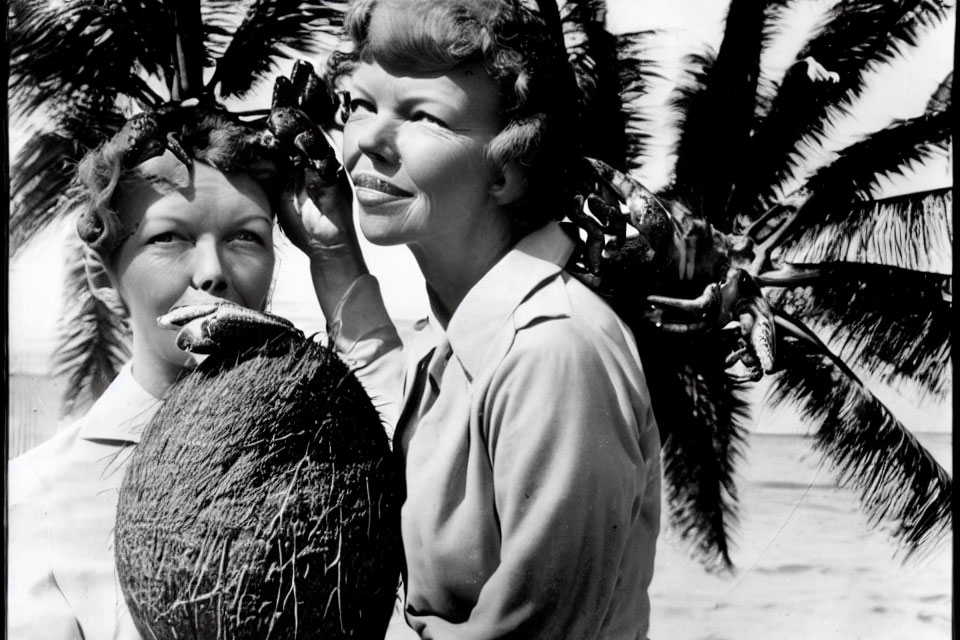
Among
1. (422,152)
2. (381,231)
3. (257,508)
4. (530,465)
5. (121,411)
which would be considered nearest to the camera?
(257,508)

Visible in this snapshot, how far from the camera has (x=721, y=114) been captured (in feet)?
14.2

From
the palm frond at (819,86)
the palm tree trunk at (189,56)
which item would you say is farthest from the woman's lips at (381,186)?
the palm frond at (819,86)

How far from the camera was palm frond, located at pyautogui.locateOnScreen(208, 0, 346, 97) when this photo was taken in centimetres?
441

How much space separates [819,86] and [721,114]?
371mm

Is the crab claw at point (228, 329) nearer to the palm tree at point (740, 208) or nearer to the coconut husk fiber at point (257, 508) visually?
the coconut husk fiber at point (257, 508)

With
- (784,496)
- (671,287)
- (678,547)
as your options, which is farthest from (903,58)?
(678,547)

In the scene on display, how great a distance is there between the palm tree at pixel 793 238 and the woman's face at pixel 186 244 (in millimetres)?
1233

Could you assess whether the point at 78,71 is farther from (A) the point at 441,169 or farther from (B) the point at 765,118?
(B) the point at 765,118

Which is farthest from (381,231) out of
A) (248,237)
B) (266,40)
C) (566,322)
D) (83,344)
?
(83,344)

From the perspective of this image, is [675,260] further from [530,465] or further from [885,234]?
[530,465]

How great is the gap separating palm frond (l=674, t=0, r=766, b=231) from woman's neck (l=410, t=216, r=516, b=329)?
0.67 metres

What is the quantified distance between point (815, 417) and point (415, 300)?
146cm

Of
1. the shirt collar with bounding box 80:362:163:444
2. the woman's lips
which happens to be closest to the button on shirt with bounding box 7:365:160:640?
the shirt collar with bounding box 80:362:163:444

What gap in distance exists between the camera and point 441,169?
407 cm
